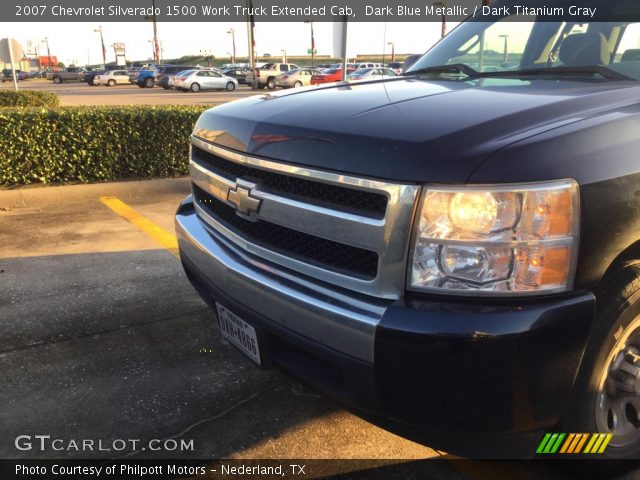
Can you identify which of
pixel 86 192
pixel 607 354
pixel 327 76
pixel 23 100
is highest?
pixel 327 76

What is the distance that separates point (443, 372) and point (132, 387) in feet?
6.49

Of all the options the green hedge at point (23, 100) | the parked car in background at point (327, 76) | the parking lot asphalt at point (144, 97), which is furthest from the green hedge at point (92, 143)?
the parked car in background at point (327, 76)

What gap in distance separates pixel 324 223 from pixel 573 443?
3.80 feet

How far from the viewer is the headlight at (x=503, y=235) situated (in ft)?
5.29

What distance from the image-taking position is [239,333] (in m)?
2.37

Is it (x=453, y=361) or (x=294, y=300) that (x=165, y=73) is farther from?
(x=453, y=361)

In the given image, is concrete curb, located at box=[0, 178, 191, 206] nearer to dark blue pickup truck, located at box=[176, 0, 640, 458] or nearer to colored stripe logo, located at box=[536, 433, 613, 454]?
dark blue pickup truck, located at box=[176, 0, 640, 458]

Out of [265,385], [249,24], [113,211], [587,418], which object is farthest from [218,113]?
[249,24]

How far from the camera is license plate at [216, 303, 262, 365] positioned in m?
2.24

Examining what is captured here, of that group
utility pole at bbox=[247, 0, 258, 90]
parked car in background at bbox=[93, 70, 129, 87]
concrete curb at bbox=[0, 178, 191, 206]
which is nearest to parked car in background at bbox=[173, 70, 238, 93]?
utility pole at bbox=[247, 0, 258, 90]

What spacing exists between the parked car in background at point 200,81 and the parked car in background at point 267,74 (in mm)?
2956

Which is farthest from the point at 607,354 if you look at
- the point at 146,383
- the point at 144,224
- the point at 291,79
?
the point at 291,79

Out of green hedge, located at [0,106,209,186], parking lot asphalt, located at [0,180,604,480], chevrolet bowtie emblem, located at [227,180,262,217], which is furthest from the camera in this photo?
green hedge, located at [0,106,209,186]

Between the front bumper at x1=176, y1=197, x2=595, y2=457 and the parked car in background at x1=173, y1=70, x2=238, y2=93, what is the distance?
124ft
